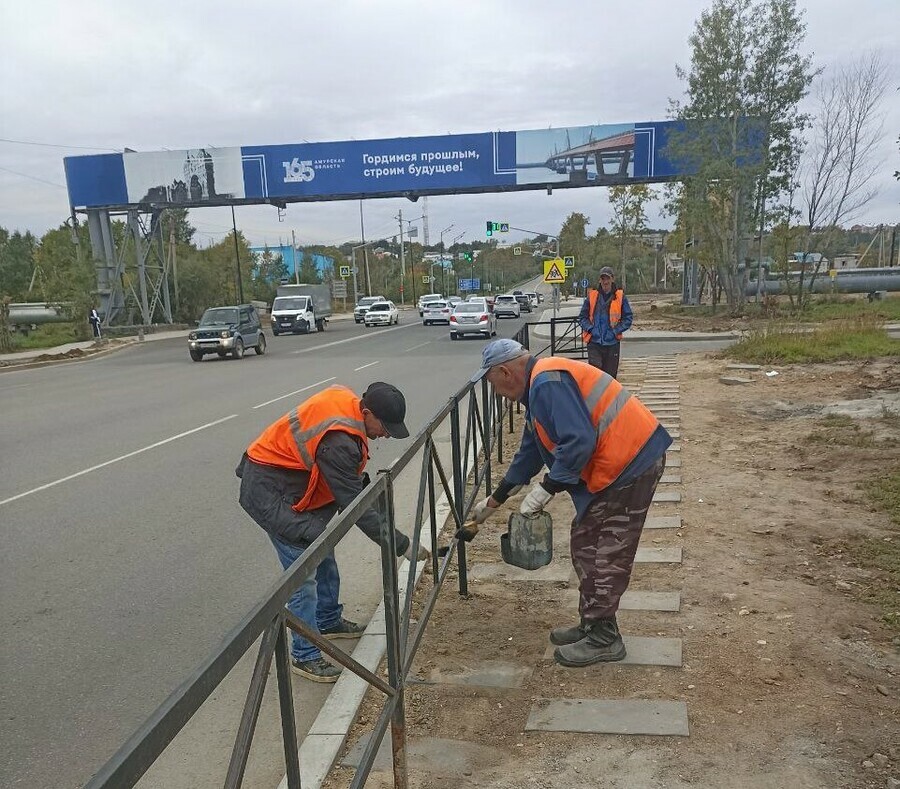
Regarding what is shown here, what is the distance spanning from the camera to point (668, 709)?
2918 millimetres

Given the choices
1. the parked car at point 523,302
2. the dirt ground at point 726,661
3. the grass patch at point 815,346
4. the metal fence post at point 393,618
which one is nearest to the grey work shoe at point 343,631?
the dirt ground at point 726,661

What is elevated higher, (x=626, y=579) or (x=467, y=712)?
(x=626, y=579)

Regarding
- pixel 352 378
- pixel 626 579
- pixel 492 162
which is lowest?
pixel 352 378

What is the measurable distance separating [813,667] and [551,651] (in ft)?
3.89

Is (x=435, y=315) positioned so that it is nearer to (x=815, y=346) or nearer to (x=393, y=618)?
(x=815, y=346)

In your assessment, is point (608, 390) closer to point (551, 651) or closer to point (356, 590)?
point (551, 651)

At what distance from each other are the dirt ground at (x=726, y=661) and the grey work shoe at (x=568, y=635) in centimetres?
11

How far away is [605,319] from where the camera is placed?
29.4 ft

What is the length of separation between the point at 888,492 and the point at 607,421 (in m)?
3.45

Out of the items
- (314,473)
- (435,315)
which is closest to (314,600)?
(314,473)

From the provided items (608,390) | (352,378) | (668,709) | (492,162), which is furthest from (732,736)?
(492,162)

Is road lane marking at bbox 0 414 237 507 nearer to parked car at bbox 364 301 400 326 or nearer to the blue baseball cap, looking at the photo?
the blue baseball cap

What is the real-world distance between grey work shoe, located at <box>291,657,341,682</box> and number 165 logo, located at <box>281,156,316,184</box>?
2643 centimetres

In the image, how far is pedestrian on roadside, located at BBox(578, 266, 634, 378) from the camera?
8820 mm
